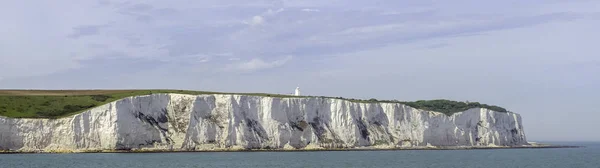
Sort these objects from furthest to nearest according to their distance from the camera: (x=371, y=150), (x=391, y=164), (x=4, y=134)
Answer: (x=371, y=150) → (x=4, y=134) → (x=391, y=164)

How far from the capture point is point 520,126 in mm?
104188

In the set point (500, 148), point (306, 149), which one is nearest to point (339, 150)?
point (306, 149)

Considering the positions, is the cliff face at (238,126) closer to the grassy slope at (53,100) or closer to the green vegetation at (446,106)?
the green vegetation at (446,106)

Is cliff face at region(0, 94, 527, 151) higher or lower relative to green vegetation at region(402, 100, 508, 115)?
lower

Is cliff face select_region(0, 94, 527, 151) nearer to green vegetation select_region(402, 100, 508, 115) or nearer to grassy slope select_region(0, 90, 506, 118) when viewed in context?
green vegetation select_region(402, 100, 508, 115)

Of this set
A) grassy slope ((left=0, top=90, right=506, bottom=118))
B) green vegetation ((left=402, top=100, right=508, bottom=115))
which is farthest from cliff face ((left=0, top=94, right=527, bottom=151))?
grassy slope ((left=0, top=90, right=506, bottom=118))

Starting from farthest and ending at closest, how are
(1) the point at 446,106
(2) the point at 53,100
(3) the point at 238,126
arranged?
(1) the point at 446,106 → (3) the point at 238,126 → (2) the point at 53,100

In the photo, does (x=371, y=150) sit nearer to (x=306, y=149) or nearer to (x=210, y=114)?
(x=306, y=149)

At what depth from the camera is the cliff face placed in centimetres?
6675

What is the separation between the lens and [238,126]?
7538 centimetres

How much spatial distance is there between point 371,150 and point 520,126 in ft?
97.8

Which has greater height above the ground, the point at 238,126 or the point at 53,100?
the point at 53,100

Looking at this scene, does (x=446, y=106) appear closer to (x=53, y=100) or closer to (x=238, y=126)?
(x=238, y=126)

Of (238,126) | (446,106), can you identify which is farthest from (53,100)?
(446,106)
